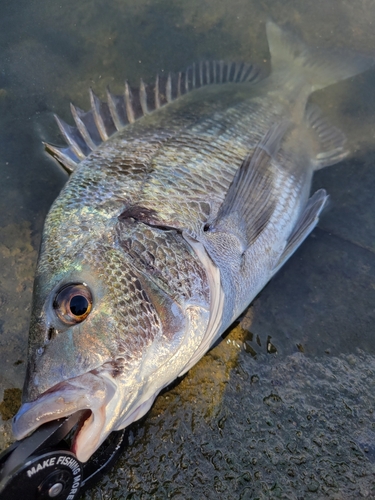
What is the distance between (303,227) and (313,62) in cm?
176

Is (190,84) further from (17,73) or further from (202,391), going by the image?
(202,391)

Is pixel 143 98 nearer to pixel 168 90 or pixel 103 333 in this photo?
pixel 168 90

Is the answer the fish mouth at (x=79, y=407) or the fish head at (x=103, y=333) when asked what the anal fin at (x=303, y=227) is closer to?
the fish head at (x=103, y=333)

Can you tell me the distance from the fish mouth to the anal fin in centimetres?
143

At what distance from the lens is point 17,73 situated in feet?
11.9

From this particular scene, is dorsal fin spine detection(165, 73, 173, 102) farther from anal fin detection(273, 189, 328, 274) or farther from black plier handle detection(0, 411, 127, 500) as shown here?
black plier handle detection(0, 411, 127, 500)

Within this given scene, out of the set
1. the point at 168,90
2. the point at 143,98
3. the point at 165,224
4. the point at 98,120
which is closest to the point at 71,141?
the point at 98,120

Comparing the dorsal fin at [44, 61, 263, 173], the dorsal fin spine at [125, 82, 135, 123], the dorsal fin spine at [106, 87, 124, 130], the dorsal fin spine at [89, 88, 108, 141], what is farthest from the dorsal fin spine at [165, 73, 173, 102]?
the dorsal fin spine at [89, 88, 108, 141]

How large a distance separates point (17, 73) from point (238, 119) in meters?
2.02

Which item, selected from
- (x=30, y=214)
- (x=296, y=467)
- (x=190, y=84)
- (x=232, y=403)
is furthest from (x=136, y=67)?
(x=296, y=467)

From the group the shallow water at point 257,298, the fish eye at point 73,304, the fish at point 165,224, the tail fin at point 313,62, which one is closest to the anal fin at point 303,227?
the fish at point 165,224

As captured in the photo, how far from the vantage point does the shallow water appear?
7.23ft

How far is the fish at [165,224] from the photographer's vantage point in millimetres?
1698

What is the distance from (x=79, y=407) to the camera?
159 cm
